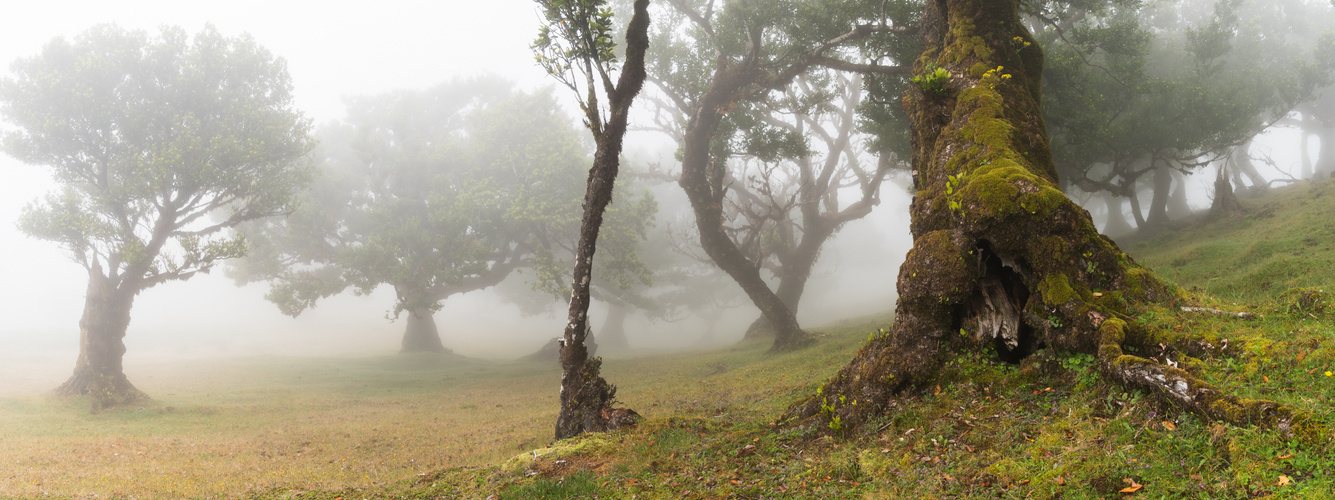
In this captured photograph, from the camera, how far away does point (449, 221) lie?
3369 cm

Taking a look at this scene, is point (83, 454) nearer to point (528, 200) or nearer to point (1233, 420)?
point (1233, 420)

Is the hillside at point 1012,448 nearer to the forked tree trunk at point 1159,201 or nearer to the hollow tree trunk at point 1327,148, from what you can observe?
the forked tree trunk at point 1159,201

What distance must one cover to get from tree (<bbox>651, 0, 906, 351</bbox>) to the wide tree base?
21513 millimetres

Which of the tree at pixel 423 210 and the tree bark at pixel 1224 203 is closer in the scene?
the tree bark at pixel 1224 203

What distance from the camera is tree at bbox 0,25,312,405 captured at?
22.0 meters

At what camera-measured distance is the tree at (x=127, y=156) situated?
22.0 metres

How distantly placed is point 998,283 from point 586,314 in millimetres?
6203

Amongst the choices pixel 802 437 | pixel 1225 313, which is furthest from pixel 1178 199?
pixel 802 437

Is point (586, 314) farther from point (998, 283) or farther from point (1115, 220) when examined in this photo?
point (1115, 220)

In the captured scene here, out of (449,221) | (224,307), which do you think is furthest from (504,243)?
(224,307)

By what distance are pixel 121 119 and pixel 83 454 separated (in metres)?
15.3

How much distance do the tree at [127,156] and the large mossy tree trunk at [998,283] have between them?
78.7 feet

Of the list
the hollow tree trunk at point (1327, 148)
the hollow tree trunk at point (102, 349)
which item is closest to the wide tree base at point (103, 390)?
the hollow tree trunk at point (102, 349)

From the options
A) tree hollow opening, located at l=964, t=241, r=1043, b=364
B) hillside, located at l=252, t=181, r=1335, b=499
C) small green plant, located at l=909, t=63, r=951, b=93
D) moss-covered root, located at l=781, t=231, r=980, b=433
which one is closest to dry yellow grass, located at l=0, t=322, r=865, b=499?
hillside, located at l=252, t=181, r=1335, b=499
